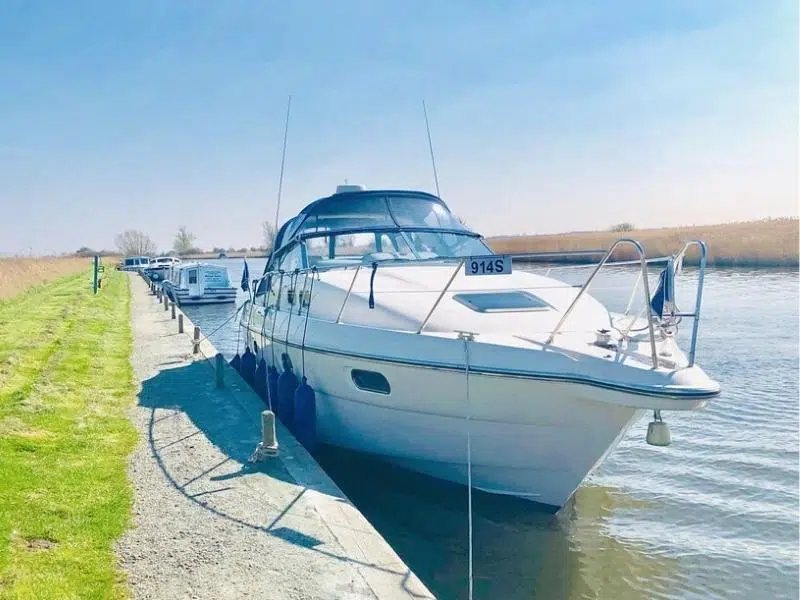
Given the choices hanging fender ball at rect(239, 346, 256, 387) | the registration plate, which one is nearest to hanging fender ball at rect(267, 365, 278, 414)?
hanging fender ball at rect(239, 346, 256, 387)

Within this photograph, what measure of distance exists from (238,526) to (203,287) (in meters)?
25.6

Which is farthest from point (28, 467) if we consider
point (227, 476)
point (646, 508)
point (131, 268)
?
point (131, 268)

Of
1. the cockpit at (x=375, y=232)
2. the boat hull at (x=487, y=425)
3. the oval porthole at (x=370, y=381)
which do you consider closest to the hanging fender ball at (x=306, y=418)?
the boat hull at (x=487, y=425)

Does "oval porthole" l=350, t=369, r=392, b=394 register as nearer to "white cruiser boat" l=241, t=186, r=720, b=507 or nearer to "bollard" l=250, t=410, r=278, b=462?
"white cruiser boat" l=241, t=186, r=720, b=507

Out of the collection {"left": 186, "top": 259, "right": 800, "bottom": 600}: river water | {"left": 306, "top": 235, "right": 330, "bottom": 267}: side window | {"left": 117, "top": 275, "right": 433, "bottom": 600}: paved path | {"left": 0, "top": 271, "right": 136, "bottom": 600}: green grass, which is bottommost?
{"left": 186, "top": 259, "right": 800, "bottom": 600}: river water

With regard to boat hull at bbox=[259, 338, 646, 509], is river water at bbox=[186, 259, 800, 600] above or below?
below

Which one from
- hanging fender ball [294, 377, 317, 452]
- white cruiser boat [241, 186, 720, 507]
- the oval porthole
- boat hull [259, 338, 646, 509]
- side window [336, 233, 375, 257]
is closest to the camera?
white cruiser boat [241, 186, 720, 507]

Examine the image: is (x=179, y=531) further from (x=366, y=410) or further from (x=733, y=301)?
(x=733, y=301)

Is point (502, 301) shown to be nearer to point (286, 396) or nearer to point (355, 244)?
point (355, 244)

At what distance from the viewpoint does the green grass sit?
13.2 feet

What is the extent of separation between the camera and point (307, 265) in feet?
28.2

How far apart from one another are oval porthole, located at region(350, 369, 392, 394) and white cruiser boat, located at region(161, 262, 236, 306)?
24.0 m

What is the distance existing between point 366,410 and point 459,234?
10.4ft

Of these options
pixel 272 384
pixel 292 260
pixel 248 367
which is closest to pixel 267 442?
pixel 272 384
